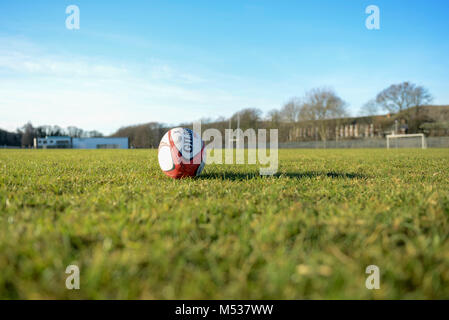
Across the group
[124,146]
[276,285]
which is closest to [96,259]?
[276,285]

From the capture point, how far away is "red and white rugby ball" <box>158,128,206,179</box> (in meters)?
4.21

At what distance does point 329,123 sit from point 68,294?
195ft

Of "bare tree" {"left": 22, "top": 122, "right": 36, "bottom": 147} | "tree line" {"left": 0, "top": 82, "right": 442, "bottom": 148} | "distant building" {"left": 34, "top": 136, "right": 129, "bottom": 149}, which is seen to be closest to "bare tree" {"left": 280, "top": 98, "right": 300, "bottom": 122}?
"tree line" {"left": 0, "top": 82, "right": 442, "bottom": 148}

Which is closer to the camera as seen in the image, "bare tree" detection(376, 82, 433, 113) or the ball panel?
the ball panel

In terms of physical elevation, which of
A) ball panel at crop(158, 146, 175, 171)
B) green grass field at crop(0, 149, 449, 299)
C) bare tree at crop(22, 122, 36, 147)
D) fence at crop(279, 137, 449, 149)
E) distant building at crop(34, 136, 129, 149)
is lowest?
green grass field at crop(0, 149, 449, 299)

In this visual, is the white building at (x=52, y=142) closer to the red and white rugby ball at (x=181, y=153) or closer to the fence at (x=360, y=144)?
the fence at (x=360, y=144)

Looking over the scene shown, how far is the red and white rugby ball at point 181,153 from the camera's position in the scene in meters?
4.21

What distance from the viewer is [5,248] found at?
4.95 feet

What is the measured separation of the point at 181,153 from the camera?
4.20 m

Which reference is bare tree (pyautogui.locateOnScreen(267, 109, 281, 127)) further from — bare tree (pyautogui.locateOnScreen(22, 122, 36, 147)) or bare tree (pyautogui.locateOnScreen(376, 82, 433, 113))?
bare tree (pyautogui.locateOnScreen(22, 122, 36, 147))

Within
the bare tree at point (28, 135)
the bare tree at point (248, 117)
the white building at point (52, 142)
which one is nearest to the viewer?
the bare tree at point (248, 117)

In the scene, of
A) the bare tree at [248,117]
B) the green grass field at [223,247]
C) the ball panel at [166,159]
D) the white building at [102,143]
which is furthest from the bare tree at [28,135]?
the green grass field at [223,247]

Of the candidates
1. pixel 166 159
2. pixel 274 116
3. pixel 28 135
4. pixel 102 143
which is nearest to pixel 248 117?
pixel 274 116

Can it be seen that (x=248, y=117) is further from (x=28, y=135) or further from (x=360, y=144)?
(x=28, y=135)
